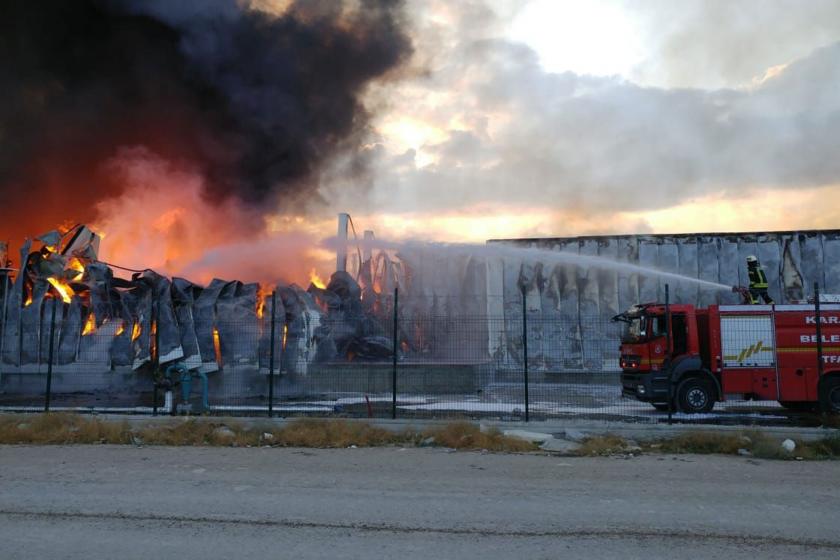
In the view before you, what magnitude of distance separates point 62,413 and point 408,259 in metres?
11.2

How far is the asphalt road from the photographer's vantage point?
5184 mm

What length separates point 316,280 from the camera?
20.5 metres

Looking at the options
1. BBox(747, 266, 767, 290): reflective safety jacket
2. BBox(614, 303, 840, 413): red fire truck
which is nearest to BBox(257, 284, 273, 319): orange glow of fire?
BBox(614, 303, 840, 413): red fire truck

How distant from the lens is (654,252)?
69.6 feet

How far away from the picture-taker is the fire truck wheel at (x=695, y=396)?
13.5 metres

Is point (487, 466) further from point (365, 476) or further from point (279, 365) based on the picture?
point (279, 365)

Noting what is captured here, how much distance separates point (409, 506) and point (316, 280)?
14.5m

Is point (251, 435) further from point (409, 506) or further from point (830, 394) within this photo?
point (830, 394)

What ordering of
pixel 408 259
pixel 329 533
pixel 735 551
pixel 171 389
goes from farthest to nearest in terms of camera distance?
1. pixel 408 259
2. pixel 171 389
3. pixel 329 533
4. pixel 735 551

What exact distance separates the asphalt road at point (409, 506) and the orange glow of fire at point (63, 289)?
9172 mm

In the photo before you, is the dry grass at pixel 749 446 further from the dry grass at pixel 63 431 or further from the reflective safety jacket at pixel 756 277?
the dry grass at pixel 63 431

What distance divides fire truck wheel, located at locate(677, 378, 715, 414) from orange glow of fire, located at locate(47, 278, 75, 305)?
1565 cm

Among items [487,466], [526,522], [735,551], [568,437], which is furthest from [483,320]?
[735,551]

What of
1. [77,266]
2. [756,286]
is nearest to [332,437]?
[756,286]
